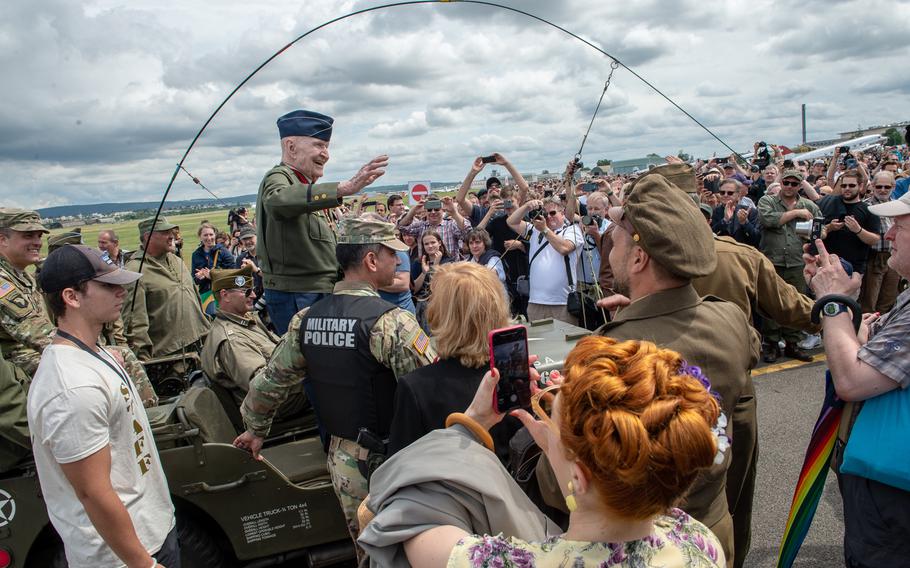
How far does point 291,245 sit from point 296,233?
3.5 inches

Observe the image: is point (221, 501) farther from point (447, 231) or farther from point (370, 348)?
point (447, 231)

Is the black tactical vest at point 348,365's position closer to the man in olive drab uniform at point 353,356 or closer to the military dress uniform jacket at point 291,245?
the man in olive drab uniform at point 353,356

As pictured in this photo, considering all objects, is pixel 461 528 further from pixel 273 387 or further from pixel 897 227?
pixel 897 227

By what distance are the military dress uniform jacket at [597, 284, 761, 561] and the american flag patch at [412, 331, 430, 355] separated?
0.87 metres

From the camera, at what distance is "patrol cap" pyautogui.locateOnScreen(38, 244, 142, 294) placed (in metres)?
2.10

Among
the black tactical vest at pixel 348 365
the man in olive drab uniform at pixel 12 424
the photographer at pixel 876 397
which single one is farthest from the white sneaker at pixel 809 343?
the man in olive drab uniform at pixel 12 424

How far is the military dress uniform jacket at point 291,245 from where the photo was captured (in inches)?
143

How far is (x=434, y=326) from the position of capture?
86.7 inches

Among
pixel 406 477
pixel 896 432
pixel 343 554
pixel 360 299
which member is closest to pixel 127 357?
pixel 343 554

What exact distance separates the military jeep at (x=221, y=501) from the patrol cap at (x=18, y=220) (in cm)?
220

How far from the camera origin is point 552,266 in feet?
20.3

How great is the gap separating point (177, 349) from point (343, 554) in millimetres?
3717

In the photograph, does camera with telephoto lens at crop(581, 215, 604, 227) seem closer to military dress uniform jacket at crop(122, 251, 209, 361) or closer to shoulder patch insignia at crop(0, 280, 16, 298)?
military dress uniform jacket at crop(122, 251, 209, 361)

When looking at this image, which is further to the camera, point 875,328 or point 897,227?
point 875,328
